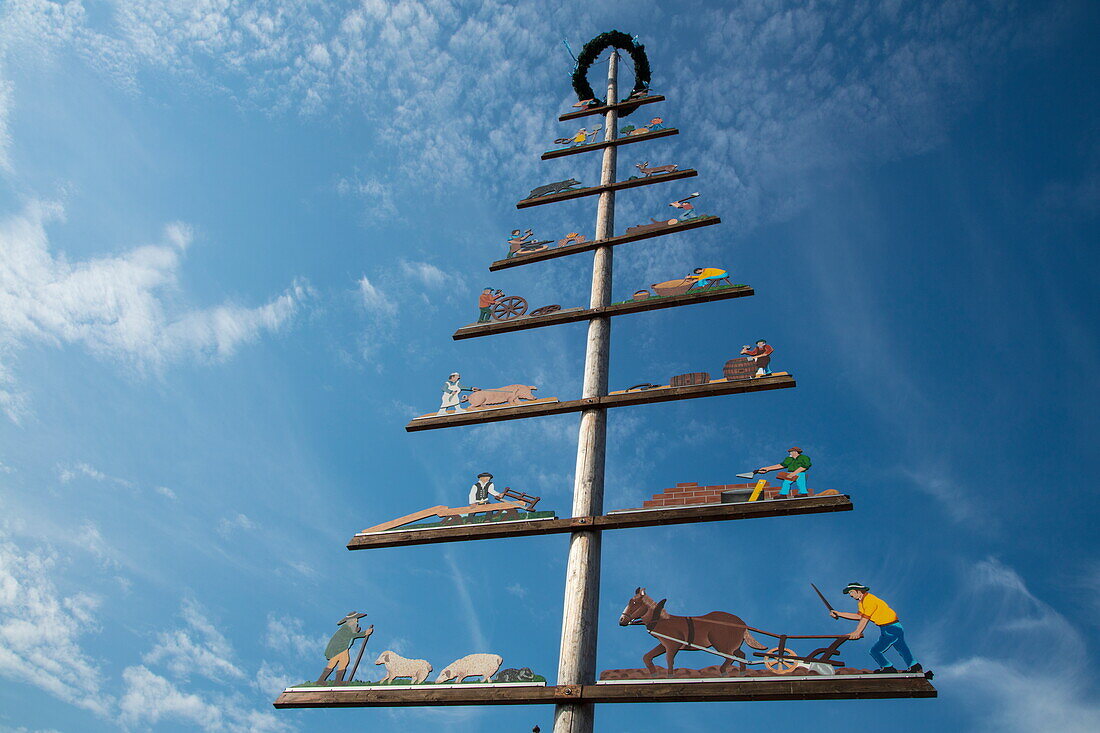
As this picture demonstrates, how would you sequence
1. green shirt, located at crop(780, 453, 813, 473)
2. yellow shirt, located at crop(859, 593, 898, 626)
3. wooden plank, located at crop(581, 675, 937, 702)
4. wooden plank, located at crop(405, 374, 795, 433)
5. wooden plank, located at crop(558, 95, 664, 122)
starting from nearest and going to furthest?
wooden plank, located at crop(581, 675, 937, 702) < yellow shirt, located at crop(859, 593, 898, 626) < green shirt, located at crop(780, 453, 813, 473) < wooden plank, located at crop(405, 374, 795, 433) < wooden plank, located at crop(558, 95, 664, 122)

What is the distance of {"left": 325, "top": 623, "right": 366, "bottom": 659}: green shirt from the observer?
7039mm

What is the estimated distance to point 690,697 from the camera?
5.80 metres

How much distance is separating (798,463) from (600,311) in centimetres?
320

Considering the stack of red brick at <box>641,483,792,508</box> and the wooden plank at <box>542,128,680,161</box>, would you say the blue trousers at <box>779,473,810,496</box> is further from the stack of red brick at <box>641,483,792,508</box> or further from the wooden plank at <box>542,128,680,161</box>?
the wooden plank at <box>542,128,680,161</box>

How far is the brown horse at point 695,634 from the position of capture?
19.9 feet

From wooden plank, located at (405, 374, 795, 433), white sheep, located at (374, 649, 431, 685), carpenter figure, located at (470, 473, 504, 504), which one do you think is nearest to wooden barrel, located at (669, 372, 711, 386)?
wooden plank, located at (405, 374, 795, 433)

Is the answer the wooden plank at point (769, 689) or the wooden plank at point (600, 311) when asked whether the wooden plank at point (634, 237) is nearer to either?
the wooden plank at point (600, 311)

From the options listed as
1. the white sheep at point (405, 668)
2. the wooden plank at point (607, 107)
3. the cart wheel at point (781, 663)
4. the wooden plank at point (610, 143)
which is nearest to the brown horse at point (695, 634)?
the cart wheel at point (781, 663)

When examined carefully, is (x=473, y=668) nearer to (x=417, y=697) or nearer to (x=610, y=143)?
(x=417, y=697)

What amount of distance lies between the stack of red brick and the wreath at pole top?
31.3 feet

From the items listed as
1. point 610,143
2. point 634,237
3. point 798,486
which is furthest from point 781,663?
point 610,143

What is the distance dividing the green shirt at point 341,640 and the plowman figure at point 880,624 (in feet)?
Result: 14.4

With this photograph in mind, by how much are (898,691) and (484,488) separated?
13.6 feet

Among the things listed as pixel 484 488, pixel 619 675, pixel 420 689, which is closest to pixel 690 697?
pixel 619 675
